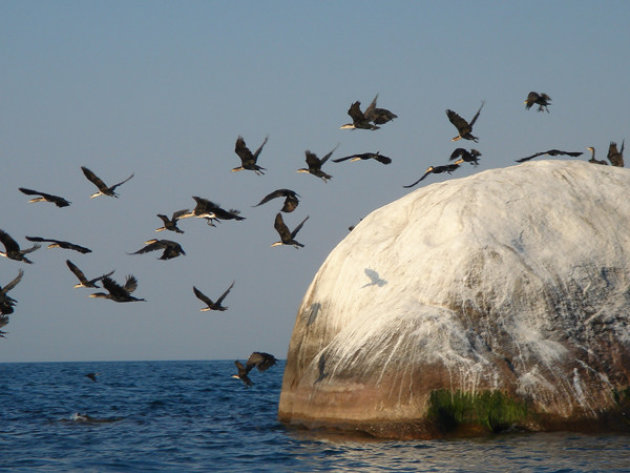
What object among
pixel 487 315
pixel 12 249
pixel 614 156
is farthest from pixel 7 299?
pixel 614 156

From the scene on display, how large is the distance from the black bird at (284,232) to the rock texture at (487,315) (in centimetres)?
127

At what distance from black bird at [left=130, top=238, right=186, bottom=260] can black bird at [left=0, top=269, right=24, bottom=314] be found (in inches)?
106

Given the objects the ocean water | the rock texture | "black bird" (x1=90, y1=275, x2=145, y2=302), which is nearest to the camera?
the ocean water

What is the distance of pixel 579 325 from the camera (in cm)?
1576

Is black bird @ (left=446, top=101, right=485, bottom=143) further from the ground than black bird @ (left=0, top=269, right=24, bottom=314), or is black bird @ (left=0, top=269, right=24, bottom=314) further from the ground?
black bird @ (left=446, top=101, right=485, bottom=143)

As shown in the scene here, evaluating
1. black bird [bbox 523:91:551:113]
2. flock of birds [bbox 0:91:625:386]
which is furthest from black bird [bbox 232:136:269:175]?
black bird [bbox 523:91:551:113]

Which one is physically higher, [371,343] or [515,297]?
[515,297]

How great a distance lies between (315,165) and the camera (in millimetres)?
18625

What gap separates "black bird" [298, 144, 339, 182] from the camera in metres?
18.4

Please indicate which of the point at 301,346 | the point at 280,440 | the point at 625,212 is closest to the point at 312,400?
the point at 280,440

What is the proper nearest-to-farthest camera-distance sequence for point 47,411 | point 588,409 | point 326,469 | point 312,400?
point 326,469, point 588,409, point 312,400, point 47,411

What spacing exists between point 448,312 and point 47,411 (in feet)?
46.7

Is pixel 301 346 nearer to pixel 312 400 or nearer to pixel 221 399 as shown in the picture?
Result: pixel 312 400

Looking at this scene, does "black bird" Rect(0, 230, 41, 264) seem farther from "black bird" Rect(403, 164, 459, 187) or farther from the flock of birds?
"black bird" Rect(403, 164, 459, 187)
